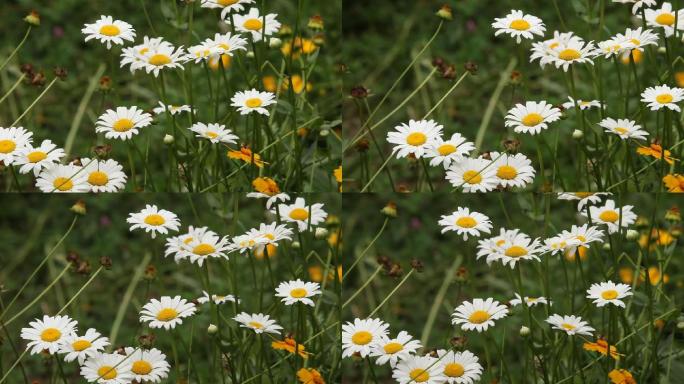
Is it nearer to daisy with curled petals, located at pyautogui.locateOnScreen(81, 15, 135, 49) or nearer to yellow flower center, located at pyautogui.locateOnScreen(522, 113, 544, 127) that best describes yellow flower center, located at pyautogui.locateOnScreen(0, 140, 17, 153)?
daisy with curled petals, located at pyautogui.locateOnScreen(81, 15, 135, 49)

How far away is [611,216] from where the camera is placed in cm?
390

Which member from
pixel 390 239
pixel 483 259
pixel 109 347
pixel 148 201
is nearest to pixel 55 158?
pixel 148 201

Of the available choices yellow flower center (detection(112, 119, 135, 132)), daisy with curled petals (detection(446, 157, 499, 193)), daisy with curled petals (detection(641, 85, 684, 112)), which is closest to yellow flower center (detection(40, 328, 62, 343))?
yellow flower center (detection(112, 119, 135, 132))

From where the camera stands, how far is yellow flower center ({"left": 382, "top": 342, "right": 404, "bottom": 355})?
3.82 metres

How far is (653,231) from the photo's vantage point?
396 cm

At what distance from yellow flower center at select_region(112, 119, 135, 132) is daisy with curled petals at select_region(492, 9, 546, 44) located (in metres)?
1.00

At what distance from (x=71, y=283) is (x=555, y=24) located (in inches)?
58.7

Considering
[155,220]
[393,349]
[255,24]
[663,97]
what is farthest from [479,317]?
[255,24]

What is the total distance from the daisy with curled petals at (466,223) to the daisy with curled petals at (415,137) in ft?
0.59

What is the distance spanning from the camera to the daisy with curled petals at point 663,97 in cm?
394

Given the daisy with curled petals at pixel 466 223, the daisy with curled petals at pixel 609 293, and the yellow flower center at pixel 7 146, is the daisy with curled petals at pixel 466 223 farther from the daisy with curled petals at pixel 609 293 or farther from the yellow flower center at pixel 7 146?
the yellow flower center at pixel 7 146

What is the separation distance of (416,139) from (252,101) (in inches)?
17.6

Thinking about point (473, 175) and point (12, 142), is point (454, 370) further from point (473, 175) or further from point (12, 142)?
point (12, 142)

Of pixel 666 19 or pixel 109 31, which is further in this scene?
pixel 666 19
